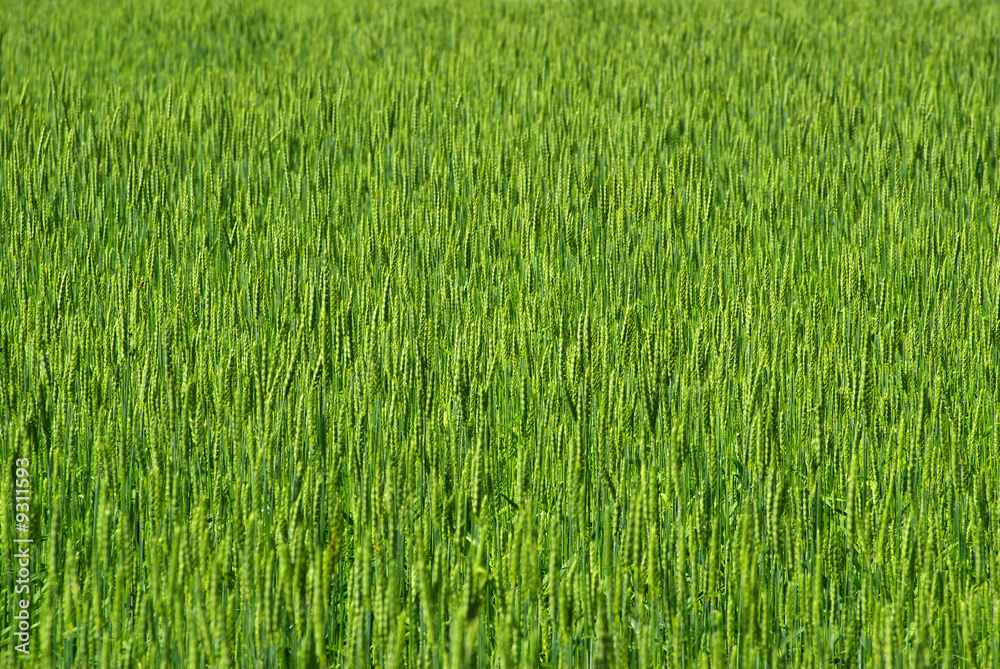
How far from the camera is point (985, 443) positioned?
1855 mm

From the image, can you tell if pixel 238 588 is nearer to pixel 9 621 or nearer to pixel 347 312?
pixel 9 621

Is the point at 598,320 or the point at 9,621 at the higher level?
the point at 598,320

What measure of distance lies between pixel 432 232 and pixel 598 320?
857mm

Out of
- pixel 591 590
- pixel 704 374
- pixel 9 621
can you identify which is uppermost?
pixel 704 374

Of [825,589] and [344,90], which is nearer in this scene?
[825,589]

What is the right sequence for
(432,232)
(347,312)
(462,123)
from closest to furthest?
(347,312) < (432,232) < (462,123)

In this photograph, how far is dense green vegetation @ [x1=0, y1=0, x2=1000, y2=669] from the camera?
4.00 ft

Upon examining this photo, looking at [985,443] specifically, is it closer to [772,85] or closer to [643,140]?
[643,140]

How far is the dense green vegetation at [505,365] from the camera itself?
122 centimetres

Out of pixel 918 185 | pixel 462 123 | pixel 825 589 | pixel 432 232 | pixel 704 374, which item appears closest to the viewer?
pixel 825 589

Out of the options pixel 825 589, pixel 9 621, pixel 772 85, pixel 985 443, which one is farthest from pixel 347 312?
pixel 772 85

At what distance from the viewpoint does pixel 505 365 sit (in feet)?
6.50

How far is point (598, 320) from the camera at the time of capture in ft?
7.50

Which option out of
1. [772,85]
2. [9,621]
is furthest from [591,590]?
[772,85]
